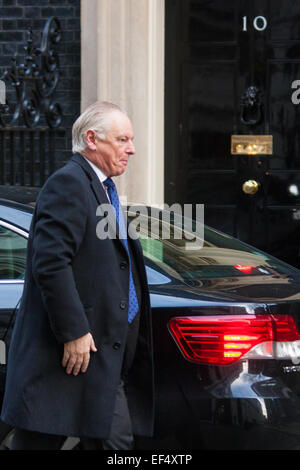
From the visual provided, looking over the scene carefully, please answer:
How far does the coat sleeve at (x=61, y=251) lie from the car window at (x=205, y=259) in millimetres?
803

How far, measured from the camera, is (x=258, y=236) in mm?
8570

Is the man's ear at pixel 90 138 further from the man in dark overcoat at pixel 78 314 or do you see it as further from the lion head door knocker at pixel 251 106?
the lion head door knocker at pixel 251 106

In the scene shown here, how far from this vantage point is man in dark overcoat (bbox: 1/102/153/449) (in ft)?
9.41

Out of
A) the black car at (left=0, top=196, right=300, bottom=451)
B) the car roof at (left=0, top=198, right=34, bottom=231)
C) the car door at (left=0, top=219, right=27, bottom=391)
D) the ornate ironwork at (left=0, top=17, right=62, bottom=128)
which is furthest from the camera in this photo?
the ornate ironwork at (left=0, top=17, right=62, bottom=128)

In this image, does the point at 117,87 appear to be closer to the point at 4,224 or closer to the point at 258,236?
the point at 258,236

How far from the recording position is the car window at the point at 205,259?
12.3 feet

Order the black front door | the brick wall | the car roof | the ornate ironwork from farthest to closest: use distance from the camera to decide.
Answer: the brick wall < the black front door < the ornate ironwork < the car roof

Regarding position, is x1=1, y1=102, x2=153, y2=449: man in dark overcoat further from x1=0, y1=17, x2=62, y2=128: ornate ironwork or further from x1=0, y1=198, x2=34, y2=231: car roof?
x1=0, y1=17, x2=62, y2=128: ornate ironwork

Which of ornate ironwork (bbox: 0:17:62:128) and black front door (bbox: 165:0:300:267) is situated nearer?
ornate ironwork (bbox: 0:17:62:128)

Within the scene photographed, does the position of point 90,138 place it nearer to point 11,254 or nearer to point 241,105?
point 11,254

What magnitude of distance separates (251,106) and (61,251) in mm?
5883

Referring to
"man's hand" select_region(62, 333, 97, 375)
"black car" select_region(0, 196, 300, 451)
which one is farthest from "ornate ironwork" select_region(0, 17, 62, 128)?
"man's hand" select_region(62, 333, 97, 375)

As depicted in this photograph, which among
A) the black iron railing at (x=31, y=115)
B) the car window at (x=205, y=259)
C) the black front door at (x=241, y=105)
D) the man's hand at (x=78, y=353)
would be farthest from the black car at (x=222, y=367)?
the black front door at (x=241, y=105)
